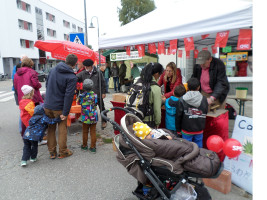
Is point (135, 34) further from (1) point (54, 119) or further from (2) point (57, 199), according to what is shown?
(2) point (57, 199)

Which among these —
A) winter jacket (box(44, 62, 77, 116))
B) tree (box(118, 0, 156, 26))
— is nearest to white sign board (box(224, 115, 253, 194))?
winter jacket (box(44, 62, 77, 116))

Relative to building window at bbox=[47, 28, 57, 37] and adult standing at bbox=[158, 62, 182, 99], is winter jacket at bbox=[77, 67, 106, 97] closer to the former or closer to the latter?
adult standing at bbox=[158, 62, 182, 99]

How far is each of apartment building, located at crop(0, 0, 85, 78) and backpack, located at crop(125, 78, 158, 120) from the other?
31111 millimetres

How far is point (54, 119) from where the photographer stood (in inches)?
144

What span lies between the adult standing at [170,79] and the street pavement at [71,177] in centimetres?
173

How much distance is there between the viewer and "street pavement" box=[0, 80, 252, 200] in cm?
285

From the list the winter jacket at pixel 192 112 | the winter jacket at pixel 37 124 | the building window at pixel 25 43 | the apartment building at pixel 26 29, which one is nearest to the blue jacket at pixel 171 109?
the winter jacket at pixel 192 112

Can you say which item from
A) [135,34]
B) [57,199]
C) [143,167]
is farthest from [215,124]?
[57,199]

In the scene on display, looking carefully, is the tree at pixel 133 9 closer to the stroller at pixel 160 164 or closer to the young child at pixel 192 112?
the young child at pixel 192 112

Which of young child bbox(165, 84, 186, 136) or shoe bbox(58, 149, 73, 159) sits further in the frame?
shoe bbox(58, 149, 73, 159)

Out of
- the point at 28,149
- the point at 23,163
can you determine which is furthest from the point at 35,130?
the point at 23,163

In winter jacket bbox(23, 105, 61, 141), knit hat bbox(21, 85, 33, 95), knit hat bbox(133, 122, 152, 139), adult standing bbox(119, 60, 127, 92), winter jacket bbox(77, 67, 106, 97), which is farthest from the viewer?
adult standing bbox(119, 60, 127, 92)

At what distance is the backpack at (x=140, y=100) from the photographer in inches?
126

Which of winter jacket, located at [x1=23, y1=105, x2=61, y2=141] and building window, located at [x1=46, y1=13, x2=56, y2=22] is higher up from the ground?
building window, located at [x1=46, y1=13, x2=56, y2=22]
